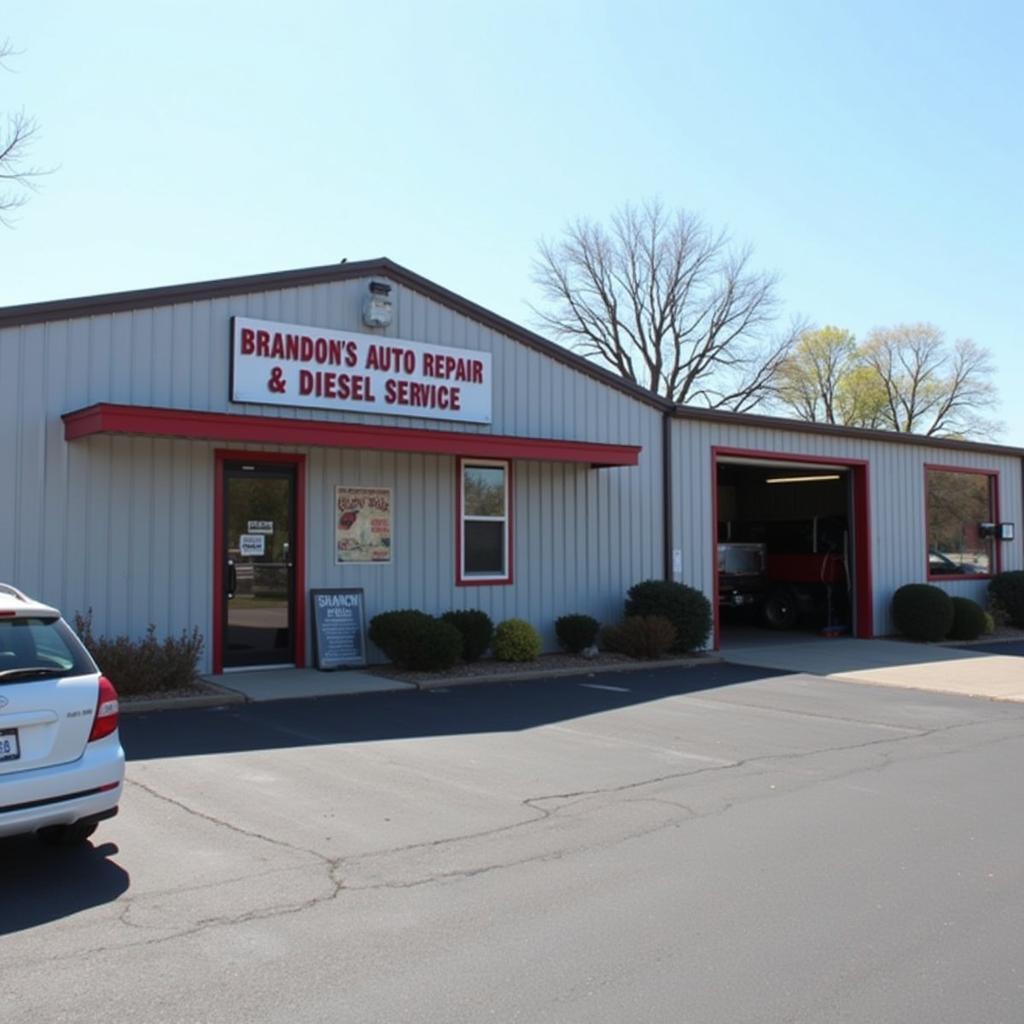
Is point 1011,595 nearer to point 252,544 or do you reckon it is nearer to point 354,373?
point 354,373

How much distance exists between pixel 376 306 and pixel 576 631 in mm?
5485

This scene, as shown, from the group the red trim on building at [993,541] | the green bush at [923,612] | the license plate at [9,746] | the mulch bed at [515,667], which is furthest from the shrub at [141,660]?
the red trim on building at [993,541]

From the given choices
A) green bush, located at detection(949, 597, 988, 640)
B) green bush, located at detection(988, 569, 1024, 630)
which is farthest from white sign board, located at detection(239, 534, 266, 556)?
green bush, located at detection(988, 569, 1024, 630)

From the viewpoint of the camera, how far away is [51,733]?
5.46 m

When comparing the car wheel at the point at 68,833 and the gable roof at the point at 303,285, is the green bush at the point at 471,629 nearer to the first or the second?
the gable roof at the point at 303,285

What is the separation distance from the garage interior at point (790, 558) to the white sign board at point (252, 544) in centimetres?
934

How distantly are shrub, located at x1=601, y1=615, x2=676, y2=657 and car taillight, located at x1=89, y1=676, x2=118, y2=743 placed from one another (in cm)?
1057

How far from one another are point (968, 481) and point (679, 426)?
9.39 m

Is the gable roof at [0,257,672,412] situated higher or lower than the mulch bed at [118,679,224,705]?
higher

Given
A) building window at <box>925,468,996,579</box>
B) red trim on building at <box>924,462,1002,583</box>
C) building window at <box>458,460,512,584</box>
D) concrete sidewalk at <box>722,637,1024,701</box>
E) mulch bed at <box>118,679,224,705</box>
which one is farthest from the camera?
building window at <box>925,468,996,579</box>

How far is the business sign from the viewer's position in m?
13.2

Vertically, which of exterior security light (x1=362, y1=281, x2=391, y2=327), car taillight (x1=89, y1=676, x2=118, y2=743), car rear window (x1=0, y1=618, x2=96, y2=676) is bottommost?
car taillight (x1=89, y1=676, x2=118, y2=743)

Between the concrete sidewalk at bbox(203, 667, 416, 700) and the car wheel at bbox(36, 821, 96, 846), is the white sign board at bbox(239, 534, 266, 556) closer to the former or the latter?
the concrete sidewalk at bbox(203, 667, 416, 700)

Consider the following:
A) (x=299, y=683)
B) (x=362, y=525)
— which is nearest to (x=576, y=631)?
(x=362, y=525)
